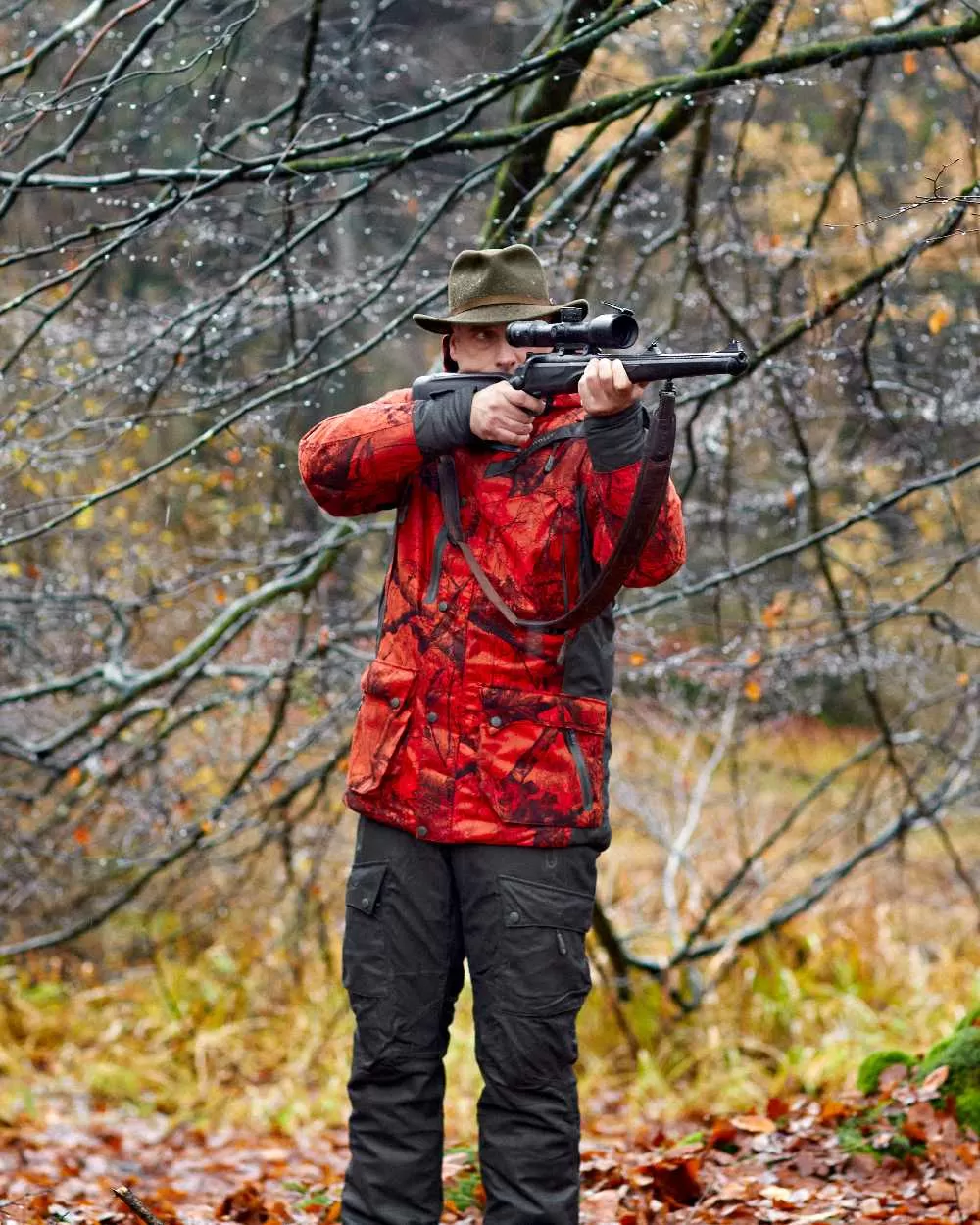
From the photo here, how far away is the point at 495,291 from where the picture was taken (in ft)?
9.57

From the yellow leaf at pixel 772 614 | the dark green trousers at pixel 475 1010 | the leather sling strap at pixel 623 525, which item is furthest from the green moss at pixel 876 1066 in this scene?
the leather sling strap at pixel 623 525

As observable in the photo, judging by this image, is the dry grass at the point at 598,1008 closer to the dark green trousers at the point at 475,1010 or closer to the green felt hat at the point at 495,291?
the dark green trousers at the point at 475,1010

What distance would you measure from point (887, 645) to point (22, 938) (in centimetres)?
496

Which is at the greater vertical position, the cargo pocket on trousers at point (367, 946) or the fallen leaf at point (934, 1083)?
the cargo pocket on trousers at point (367, 946)

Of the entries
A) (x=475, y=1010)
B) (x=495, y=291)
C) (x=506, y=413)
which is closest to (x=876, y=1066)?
(x=475, y=1010)

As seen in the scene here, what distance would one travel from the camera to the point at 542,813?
2.82 m

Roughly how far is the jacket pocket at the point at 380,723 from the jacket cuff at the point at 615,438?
63 centimetres

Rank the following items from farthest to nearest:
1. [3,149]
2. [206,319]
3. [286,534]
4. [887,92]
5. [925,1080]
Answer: [887,92] < [286,534] < [925,1080] < [206,319] < [3,149]

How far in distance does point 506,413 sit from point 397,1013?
1300mm

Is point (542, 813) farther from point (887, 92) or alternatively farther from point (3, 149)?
point (887, 92)

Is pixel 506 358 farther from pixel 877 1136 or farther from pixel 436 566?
pixel 877 1136

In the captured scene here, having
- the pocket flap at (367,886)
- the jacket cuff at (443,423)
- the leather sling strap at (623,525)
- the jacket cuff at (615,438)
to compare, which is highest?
the jacket cuff at (443,423)

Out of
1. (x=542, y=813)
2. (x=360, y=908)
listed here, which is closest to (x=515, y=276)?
(x=542, y=813)

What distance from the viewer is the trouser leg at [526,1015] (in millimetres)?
2814
